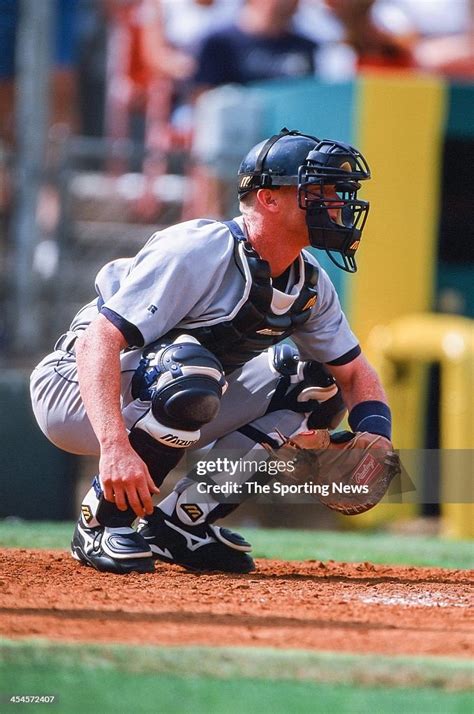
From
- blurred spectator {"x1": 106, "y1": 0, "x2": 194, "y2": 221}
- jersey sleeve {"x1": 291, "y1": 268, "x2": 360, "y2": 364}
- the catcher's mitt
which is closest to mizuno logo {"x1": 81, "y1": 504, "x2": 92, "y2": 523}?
the catcher's mitt

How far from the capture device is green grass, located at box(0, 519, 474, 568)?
539 centimetres

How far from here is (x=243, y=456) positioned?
4434mm

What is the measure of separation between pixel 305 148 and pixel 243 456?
3.61 feet

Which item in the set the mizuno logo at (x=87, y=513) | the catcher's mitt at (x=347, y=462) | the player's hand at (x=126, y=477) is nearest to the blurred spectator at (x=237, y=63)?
the catcher's mitt at (x=347, y=462)

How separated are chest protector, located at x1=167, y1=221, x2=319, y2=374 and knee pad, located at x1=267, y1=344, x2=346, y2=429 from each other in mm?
173

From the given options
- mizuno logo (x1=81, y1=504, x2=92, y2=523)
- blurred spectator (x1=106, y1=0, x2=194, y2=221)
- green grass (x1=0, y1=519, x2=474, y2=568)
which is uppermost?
blurred spectator (x1=106, y1=0, x2=194, y2=221)

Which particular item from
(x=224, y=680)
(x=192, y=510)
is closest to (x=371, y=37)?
(x=192, y=510)

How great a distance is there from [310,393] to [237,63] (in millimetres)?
5621

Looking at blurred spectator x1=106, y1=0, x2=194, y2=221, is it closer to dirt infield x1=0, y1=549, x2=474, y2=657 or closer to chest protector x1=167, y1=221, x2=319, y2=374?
chest protector x1=167, y1=221, x2=319, y2=374

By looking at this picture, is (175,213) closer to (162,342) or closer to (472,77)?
(472,77)

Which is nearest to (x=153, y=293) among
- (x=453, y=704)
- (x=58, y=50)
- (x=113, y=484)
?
(x=113, y=484)

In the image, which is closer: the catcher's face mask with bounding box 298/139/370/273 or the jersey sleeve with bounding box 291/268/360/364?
the catcher's face mask with bounding box 298/139/370/273

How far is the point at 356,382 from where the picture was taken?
14.8 ft

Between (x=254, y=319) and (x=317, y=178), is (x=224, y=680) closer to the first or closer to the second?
(x=254, y=319)
